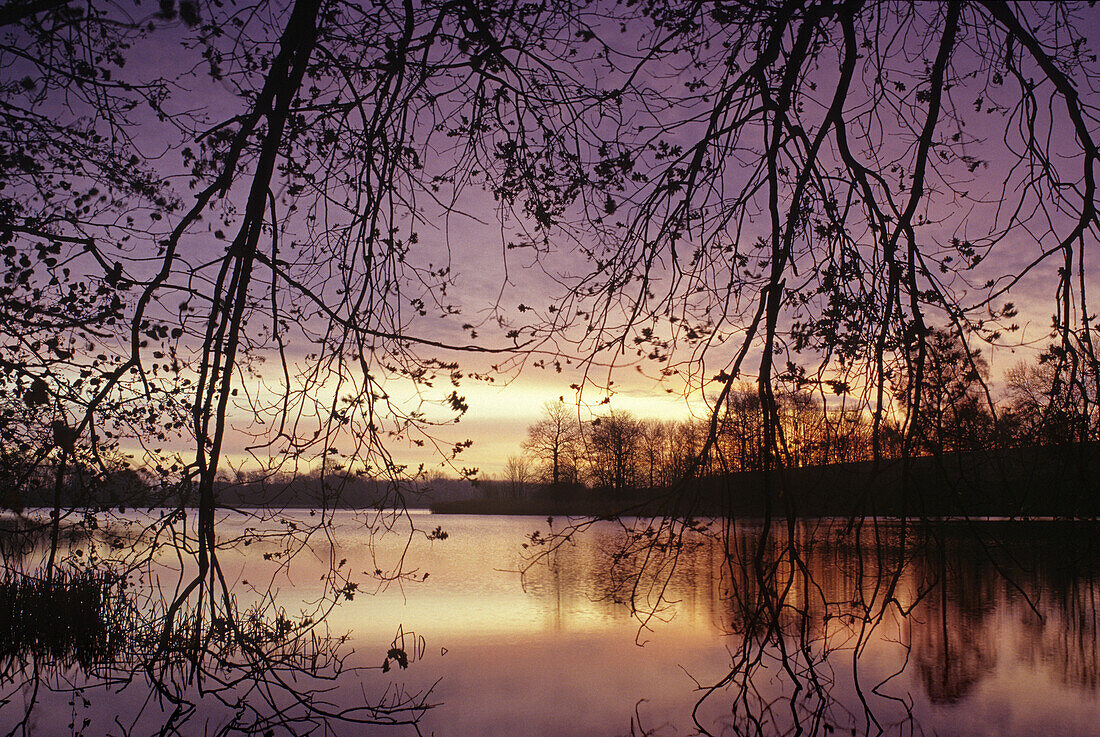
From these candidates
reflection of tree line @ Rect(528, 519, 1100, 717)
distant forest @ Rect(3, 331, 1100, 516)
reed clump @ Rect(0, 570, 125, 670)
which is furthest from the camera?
reed clump @ Rect(0, 570, 125, 670)

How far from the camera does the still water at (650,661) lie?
3.64 metres

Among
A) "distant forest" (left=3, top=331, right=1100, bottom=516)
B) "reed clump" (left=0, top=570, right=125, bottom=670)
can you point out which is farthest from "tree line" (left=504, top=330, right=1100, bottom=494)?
"reed clump" (left=0, top=570, right=125, bottom=670)

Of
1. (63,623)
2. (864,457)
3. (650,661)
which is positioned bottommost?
(650,661)

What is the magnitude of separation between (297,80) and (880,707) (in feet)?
20.1

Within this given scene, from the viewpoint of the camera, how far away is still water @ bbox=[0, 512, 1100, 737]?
364cm

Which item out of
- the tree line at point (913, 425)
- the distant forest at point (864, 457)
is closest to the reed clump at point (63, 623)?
the distant forest at point (864, 457)

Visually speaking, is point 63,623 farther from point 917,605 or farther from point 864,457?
point 917,605

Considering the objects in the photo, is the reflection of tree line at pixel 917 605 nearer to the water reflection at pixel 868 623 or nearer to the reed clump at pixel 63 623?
the water reflection at pixel 868 623

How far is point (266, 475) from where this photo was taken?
298cm

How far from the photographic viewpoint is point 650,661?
7836 mm

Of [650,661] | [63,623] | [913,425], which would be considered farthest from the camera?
[650,661]

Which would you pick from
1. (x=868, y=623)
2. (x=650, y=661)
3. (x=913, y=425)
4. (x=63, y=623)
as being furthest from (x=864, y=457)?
(x=63, y=623)

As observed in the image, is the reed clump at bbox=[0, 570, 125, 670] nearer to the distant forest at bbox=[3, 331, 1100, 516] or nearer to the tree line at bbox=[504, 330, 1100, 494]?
the distant forest at bbox=[3, 331, 1100, 516]

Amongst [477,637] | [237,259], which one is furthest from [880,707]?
[237,259]
